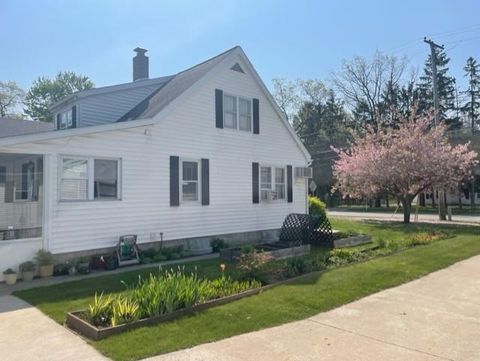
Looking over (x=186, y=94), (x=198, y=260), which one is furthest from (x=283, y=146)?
(x=198, y=260)

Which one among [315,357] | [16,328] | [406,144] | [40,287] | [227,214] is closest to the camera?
[315,357]

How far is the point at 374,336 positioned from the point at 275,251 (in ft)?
20.2

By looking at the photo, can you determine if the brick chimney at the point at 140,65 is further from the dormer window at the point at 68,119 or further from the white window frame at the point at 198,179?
the white window frame at the point at 198,179

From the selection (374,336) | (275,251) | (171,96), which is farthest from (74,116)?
(374,336)

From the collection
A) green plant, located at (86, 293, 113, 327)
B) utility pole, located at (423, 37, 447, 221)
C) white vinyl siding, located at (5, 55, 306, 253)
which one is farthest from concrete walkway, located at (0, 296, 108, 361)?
utility pole, located at (423, 37, 447, 221)

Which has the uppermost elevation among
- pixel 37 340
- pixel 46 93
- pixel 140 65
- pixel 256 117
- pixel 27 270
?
pixel 46 93

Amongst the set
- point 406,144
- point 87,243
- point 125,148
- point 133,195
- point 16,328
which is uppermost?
point 406,144

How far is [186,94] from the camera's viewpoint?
512 inches

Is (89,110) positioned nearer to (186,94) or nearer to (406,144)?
(186,94)

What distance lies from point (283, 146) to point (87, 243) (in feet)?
28.2

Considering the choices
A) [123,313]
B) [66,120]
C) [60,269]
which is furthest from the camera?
[66,120]

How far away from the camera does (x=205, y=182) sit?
527 inches

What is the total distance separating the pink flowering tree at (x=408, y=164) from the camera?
20.5 metres

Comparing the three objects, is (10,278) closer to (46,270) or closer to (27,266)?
(27,266)
